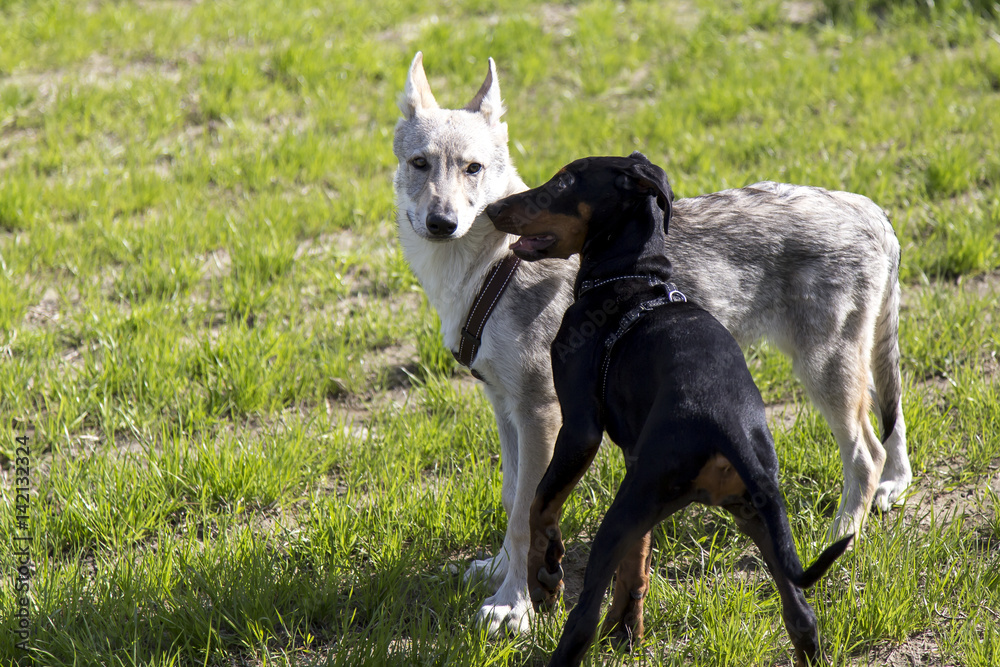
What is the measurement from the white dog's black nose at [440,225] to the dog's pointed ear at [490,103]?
2.69 feet

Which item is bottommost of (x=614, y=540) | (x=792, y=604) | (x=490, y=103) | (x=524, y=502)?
(x=524, y=502)

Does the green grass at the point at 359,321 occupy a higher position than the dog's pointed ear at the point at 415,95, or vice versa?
the dog's pointed ear at the point at 415,95

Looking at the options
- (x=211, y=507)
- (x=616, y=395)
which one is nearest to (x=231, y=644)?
(x=211, y=507)

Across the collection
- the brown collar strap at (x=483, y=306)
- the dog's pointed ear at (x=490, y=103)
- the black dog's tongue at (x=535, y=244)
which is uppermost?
the dog's pointed ear at (x=490, y=103)

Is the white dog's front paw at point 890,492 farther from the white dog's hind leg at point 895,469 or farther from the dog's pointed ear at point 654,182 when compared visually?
the dog's pointed ear at point 654,182

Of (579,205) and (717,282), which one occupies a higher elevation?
(579,205)

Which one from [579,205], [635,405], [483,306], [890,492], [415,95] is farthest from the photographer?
[415,95]

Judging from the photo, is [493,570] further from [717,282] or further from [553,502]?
[717,282]

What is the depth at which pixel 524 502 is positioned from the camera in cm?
334

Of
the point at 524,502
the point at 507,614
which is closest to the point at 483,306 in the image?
the point at 524,502

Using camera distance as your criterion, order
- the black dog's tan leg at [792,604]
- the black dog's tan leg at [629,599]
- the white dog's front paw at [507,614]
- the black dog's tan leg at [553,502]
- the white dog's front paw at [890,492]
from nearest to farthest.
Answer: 1. the black dog's tan leg at [792,604]
2. the black dog's tan leg at [553,502]
3. the black dog's tan leg at [629,599]
4. the white dog's front paw at [507,614]
5. the white dog's front paw at [890,492]

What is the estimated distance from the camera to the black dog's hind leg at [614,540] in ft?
8.14

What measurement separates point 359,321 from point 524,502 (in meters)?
2.21

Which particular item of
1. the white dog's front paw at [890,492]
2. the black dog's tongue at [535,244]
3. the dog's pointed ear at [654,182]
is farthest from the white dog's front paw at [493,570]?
the white dog's front paw at [890,492]
